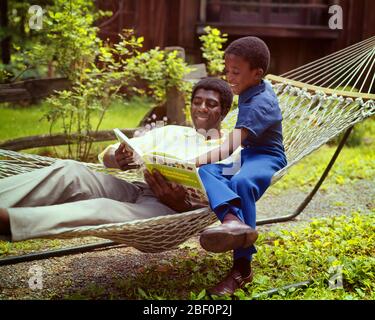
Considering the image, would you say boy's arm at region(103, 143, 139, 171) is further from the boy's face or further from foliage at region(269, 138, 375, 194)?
foliage at region(269, 138, 375, 194)

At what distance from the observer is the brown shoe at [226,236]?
6.27 ft

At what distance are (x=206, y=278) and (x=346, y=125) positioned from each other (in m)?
0.92

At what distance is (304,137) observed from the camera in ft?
9.00

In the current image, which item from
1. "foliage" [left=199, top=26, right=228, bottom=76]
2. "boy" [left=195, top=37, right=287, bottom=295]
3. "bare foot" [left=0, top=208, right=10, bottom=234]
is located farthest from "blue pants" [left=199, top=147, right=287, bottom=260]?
"foliage" [left=199, top=26, right=228, bottom=76]

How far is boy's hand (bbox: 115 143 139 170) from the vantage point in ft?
7.75

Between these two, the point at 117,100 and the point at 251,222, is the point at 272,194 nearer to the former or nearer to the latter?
the point at 117,100

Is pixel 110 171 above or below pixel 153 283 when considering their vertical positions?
above

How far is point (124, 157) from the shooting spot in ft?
7.77

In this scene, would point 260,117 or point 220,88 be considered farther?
point 220,88

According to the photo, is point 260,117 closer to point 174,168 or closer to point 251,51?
point 251,51

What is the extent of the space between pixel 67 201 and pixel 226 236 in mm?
607

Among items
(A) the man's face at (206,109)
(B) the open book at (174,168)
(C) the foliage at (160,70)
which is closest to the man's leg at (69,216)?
(B) the open book at (174,168)

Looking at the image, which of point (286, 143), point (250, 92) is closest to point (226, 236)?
point (250, 92)
